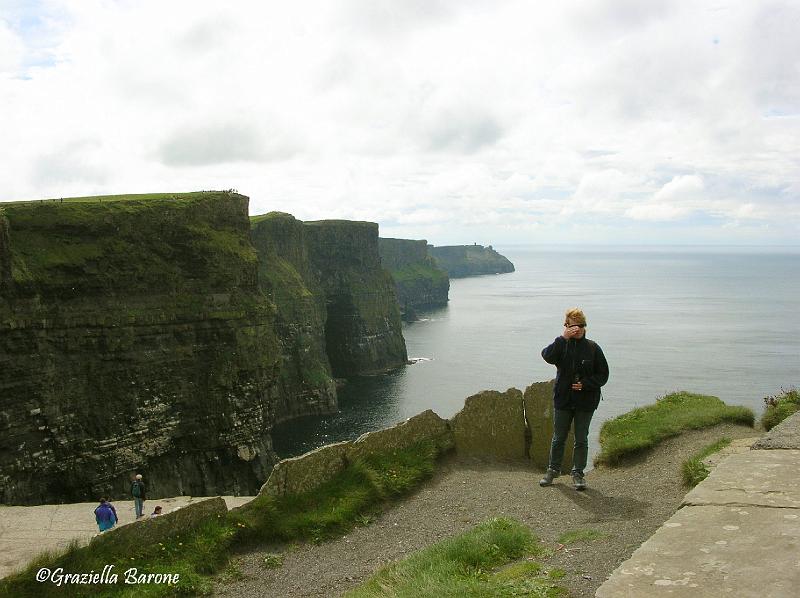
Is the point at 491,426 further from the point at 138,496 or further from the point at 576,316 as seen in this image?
the point at 138,496

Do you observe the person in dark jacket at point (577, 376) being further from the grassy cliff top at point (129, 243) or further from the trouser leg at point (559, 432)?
the grassy cliff top at point (129, 243)

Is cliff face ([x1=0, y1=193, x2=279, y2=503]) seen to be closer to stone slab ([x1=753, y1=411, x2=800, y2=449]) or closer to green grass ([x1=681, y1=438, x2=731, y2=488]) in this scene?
green grass ([x1=681, y1=438, x2=731, y2=488])

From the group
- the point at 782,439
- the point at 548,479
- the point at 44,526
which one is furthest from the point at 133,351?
the point at 782,439

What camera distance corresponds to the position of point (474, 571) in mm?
7469

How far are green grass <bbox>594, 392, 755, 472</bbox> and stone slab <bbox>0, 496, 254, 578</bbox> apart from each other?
7595 millimetres

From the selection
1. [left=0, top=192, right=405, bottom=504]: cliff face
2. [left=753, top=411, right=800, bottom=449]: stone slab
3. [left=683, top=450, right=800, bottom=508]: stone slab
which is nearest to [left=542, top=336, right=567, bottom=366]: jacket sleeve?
[left=753, top=411, right=800, bottom=449]: stone slab

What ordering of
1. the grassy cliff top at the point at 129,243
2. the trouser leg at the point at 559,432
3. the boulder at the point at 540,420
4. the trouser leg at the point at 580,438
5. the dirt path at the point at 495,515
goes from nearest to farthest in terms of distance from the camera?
the dirt path at the point at 495,515 → the trouser leg at the point at 580,438 → the trouser leg at the point at 559,432 → the boulder at the point at 540,420 → the grassy cliff top at the point at 129,243

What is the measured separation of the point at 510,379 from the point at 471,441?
259 feet

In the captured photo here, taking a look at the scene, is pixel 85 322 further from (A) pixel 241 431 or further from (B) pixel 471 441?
(B) pixel 471 441

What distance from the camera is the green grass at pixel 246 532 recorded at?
28.7 ft

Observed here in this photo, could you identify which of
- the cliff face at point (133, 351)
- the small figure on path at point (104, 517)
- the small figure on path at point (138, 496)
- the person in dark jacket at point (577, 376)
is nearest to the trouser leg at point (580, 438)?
the person in dark jacket at point (577, 376)

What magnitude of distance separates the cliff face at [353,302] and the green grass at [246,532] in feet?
334

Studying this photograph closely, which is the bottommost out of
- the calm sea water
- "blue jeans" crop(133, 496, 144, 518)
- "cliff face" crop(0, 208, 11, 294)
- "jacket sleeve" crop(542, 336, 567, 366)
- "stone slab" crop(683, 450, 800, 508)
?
the calm sea water

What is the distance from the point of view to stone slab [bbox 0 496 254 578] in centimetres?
1321
